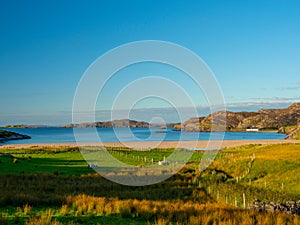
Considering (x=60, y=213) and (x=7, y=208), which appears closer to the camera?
(x=60, y=213)

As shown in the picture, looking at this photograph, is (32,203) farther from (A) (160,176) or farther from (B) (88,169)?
(B) (88,169)

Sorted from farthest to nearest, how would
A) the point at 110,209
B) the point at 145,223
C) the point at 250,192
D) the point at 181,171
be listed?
the point at 181,171 < the point at 250,192 < the point at 110,209 < the point at 145,223

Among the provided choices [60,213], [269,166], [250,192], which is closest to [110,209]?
[60,213]

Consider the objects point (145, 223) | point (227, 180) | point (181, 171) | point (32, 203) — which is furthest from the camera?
point (181, 171)

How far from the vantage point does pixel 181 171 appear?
4456 centimetres

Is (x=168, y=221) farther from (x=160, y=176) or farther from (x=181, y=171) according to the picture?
(x=181, y=171)

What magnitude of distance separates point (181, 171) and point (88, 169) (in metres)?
12.2

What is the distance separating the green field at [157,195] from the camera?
1333 centimetres

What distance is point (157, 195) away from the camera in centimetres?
2755

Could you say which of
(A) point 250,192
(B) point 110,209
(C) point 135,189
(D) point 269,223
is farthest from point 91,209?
(A) point 250,192

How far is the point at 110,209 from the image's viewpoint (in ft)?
46.4

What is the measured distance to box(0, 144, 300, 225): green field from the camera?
13.3 meters

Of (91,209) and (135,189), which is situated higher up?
(91,209)

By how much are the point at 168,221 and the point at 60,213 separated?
4.32 m
